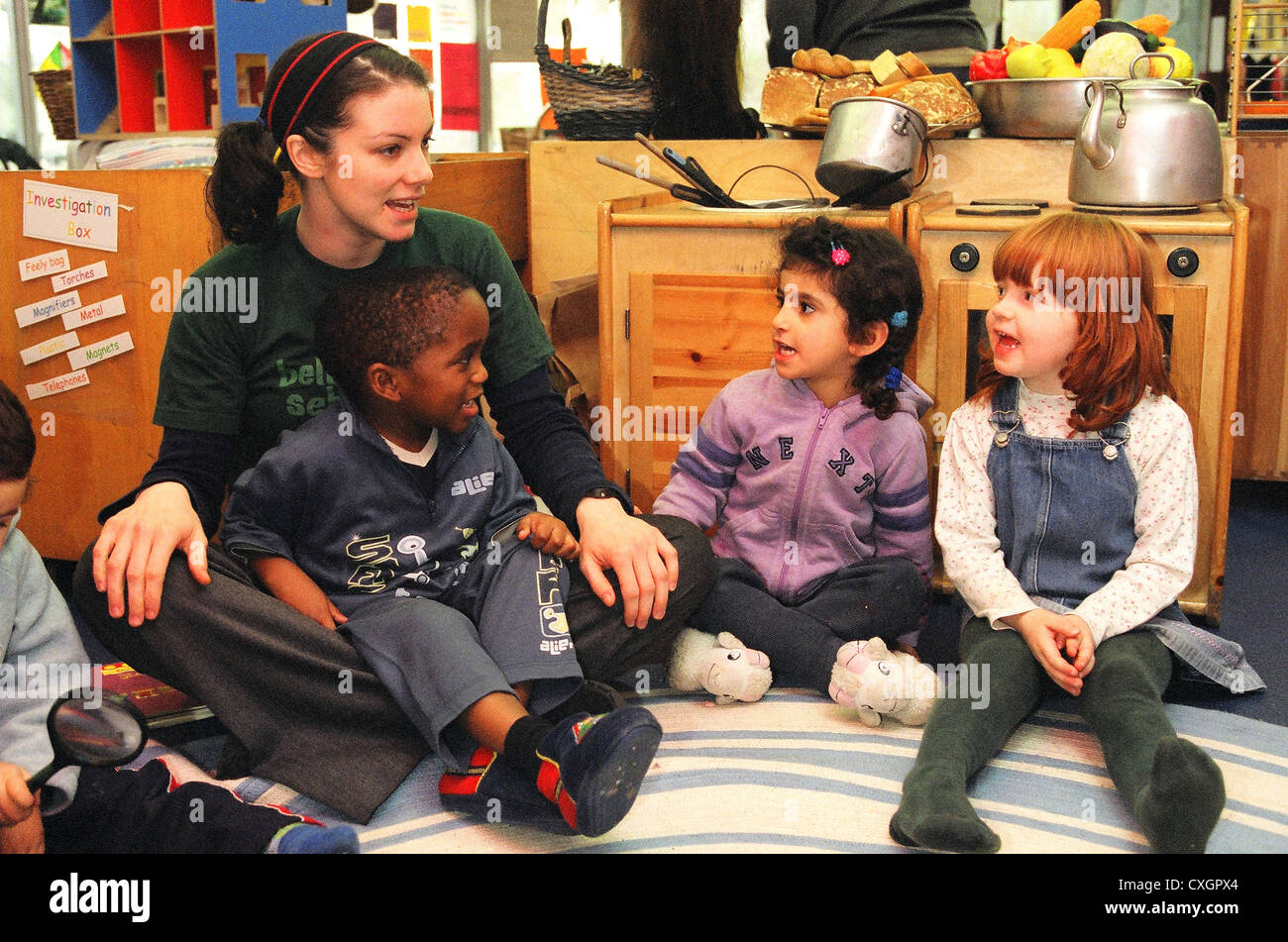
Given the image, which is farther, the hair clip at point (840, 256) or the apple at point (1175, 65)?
the apple at point (1175, 65)

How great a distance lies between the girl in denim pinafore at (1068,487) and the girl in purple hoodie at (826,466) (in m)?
0.11

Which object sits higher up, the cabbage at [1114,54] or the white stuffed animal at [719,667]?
the cabbage at [1114,54]

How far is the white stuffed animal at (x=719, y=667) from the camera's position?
1.70 m

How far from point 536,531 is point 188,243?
905mm

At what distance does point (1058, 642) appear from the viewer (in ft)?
5.24

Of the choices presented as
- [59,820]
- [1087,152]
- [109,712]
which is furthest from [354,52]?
[1087,152]

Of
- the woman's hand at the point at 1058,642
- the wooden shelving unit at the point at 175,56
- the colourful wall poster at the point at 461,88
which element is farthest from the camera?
the colourful wall poster at the point at 461,88

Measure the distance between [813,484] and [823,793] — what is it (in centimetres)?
54

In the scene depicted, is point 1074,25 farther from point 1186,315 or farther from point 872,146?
point 1186,315

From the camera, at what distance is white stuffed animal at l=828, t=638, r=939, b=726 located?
162 centimetres

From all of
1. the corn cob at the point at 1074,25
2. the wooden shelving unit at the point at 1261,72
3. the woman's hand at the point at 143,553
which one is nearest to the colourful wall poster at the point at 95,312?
the woman's hand at the point at 143,553

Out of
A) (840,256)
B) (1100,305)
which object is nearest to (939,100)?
(840,256)

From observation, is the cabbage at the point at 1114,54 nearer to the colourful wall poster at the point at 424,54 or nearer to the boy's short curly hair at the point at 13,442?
the boy's short curly hair at the point at 13,442
